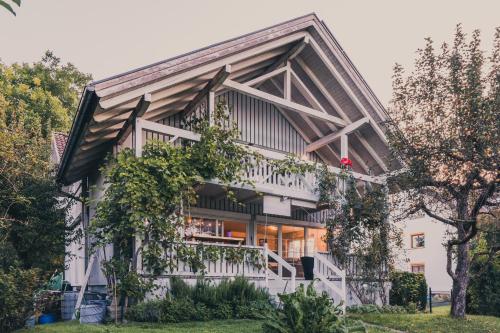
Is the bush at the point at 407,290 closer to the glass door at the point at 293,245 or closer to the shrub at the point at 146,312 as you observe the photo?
the glass door at the point at 293,245

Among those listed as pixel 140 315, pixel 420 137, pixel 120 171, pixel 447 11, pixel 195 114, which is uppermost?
pixel 447 11

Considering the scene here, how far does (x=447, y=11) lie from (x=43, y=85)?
28766 mm

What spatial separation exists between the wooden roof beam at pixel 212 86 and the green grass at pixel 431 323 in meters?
6.83

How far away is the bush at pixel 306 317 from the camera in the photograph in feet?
28.9

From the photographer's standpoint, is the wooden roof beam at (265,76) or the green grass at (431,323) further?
the wooden roof beam at (265,76)

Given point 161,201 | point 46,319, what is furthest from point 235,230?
point 46,319

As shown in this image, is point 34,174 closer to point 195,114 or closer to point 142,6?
point 195,114

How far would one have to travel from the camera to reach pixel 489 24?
42.3ft

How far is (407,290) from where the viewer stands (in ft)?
54.4

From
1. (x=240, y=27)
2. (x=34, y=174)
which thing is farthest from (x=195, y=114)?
(x=240, y=27)

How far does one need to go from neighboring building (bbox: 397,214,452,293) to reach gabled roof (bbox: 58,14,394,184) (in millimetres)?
15188

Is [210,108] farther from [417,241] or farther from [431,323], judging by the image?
[417,241]

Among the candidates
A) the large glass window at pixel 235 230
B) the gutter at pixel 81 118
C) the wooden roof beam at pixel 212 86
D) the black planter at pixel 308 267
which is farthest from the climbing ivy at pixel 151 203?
the black planter at pixel 308 267

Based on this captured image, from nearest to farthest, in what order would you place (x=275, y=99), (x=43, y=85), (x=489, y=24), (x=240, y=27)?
1. (x=489, y=24)
2. (x=275, y=99)
3. (x=240, y=27)
4. (x=43, y=85)
